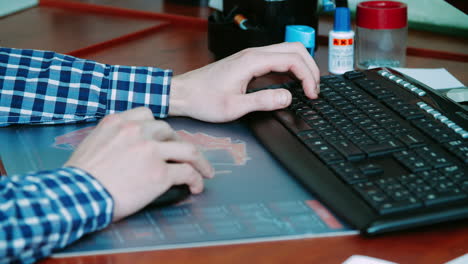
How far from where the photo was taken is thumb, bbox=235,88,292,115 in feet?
2.78

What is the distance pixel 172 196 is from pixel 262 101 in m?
0.25

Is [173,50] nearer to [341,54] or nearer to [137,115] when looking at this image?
[341,54]

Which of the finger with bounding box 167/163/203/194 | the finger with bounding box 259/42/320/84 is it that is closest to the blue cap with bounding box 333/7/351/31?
the finger with bounding box 259/42/320/84

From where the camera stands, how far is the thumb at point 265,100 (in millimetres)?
847

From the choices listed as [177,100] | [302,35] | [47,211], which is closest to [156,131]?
[47,211]

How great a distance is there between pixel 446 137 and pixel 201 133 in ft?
1.05

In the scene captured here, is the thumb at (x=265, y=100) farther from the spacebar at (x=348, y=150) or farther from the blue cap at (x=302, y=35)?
the blue cap at (x=302, y=35)

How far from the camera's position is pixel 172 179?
649 millimetres

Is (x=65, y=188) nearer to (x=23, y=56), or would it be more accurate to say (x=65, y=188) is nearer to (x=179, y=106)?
(x=179, y=106)

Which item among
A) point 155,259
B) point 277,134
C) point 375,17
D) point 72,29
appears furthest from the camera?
point 72,29

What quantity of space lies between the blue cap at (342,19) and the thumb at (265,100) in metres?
0.27

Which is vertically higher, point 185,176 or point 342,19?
point 342,19

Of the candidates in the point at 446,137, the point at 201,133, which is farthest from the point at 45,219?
the point at 446,137

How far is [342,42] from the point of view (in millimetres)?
1065
